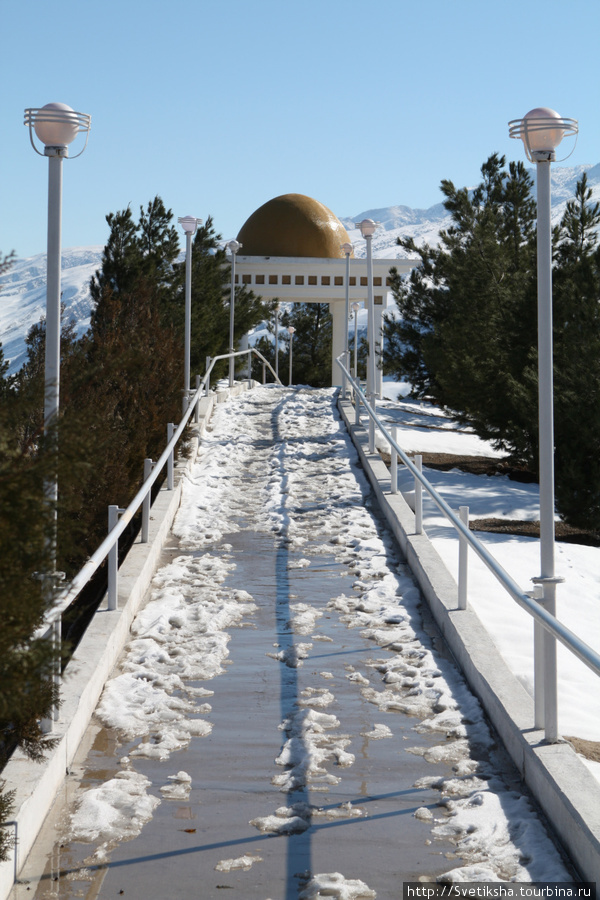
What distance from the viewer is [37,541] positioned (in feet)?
10.2

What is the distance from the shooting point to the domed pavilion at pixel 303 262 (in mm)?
35375

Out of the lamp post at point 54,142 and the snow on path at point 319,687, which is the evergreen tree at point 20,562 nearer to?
the snow on path at point 319,687

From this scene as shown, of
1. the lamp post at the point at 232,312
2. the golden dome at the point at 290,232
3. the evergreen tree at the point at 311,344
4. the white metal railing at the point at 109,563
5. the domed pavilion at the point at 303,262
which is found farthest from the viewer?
the evergreen tree at the point at 311,344

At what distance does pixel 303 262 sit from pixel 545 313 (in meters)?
30.7

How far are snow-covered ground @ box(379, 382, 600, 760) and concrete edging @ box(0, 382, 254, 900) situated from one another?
272cm

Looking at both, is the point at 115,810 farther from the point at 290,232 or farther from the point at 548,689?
the point at 290,232

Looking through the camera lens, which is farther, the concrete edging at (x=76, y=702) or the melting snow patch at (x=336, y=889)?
the concrete edging at (x=76, y=702)

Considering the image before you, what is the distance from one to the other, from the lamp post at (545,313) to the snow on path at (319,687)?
68 cm

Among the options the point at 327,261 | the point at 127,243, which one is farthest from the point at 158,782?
the point at 327,261

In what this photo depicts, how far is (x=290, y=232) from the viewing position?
36812mm

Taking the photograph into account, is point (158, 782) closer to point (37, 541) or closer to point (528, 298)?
point (37, 541)

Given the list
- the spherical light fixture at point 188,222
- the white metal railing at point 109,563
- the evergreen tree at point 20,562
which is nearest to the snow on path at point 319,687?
the white metal railing at point 109,563

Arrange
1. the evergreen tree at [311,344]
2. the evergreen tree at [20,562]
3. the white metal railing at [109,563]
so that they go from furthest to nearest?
the evergreen tree at [311,344], the white metal railing at [109,563], the evergreen tree at [20,562]

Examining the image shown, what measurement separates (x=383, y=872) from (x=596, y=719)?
2684mm
